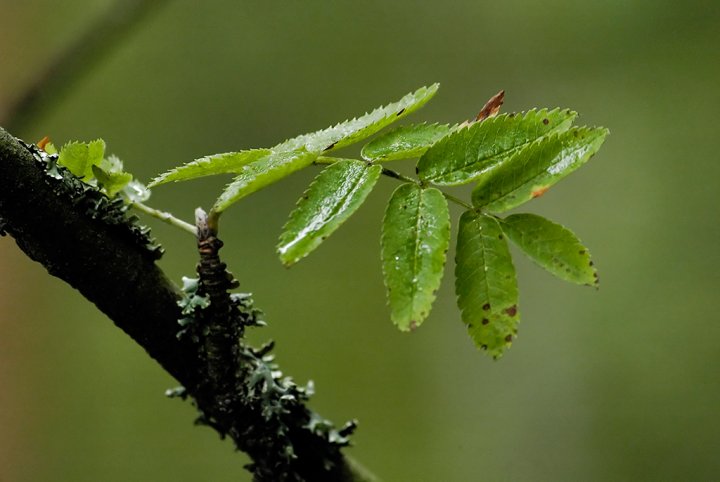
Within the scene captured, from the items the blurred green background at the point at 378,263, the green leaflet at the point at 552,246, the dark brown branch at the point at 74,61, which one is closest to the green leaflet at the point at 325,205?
the green leaflet at the point at 552,246

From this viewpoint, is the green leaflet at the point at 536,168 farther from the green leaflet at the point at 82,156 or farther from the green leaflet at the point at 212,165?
the green leaflet at the point at 82,156

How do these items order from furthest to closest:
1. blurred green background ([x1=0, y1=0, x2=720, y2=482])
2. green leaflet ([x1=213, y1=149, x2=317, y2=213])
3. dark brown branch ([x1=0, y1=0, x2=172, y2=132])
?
blurred green background ([x1=0, y1=0, x2=720, y2=482])
dark brown branch ([x1=0, y1=0, x2=172, y2=132])
green leaflet ([x1=213, y1=149, x2=317, y2=213])

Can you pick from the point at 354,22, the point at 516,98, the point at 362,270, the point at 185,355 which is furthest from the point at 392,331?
the point at 185,355

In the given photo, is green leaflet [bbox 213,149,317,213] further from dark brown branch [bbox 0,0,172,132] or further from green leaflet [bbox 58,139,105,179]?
dark brown branch [bbox 0,0,172,132]

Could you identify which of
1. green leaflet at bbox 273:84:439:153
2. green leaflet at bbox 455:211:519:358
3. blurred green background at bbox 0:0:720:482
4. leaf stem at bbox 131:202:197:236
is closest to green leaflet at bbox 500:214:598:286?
green leaflet at bbox 455:211:519:358

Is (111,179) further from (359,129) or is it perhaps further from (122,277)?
(359,129)

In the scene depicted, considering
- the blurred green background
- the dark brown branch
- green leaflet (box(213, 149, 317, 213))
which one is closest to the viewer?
green leaflet (box(213, 149, 317, 213))

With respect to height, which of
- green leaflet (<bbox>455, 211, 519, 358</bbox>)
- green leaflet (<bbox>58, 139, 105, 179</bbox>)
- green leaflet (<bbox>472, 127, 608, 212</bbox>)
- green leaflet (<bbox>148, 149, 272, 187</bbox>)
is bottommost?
green leaflet (<bbox>455, 211, 519, 358</bbox>)
